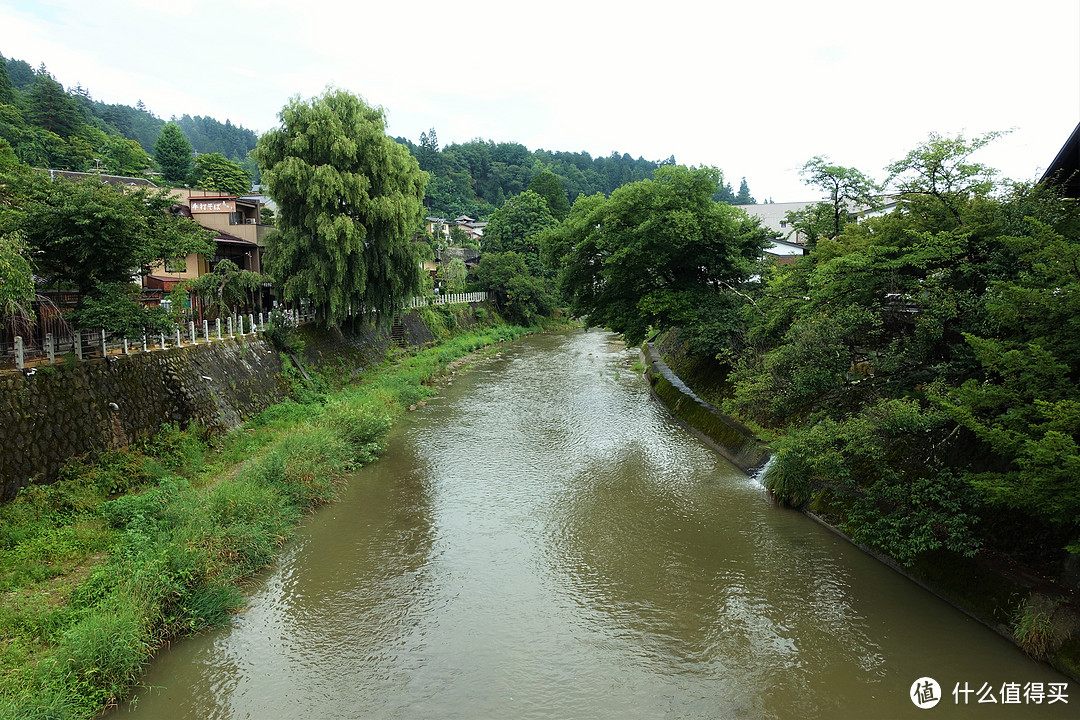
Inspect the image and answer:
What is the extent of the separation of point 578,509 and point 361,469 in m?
6.49

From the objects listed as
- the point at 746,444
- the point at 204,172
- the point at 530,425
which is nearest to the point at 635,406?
the point at 530,425

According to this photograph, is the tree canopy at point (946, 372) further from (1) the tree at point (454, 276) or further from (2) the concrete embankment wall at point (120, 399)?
(1) the tree at point (454, 276)

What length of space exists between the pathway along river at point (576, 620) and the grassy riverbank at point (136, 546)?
58 cm

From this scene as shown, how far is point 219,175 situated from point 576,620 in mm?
57724

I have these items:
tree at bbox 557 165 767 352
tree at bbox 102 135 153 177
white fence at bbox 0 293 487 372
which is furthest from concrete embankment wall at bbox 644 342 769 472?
tree at bbox 102 135 153 177

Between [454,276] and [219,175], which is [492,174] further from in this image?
[454,276]

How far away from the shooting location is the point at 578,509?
14047 millimetres

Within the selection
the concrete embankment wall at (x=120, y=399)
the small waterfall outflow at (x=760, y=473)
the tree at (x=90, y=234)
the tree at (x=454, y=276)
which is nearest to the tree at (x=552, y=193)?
the tree at (x=454, y=276)

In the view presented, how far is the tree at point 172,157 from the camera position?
2251 inches

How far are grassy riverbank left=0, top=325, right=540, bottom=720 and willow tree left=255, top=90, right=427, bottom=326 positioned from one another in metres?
8.16

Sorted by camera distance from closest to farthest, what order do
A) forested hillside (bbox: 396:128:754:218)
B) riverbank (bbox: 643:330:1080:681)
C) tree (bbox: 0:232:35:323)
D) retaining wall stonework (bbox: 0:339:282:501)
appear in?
1. riverbank (bbox: 643:330:1080:681)
2. tree (bbox: 0:232:35:323)
3. retaining wall stonework (bbox: 0:339:282:501)
4. forested hillside (bbox: 396:128:754:218)

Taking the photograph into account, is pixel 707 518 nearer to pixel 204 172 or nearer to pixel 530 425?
pixel 530 425

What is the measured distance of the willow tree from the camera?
22844 mm

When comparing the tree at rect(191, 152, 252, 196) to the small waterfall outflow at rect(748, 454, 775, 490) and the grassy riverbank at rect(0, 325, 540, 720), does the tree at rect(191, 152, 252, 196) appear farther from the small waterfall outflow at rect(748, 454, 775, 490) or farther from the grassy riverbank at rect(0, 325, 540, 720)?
the small waterfall outflow at rect(748, 454, 775, 490)
